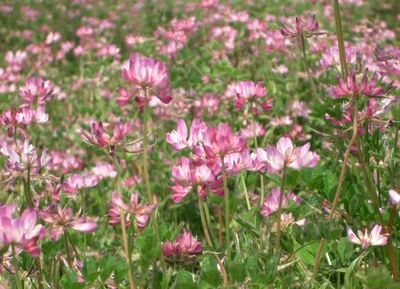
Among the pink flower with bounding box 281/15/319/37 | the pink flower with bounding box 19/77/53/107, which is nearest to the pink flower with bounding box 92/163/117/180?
the pink flower with bounding box 19/77/53/107

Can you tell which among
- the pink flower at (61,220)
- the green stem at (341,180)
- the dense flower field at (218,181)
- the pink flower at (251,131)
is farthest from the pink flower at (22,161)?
the pink flower at (251,131)

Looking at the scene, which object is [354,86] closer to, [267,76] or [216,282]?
[216,282]

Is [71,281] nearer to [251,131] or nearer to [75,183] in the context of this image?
[75,183]

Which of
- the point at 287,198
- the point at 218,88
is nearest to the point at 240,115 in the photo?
the point at 218,88

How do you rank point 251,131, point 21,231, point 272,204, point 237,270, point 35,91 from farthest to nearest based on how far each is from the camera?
1. point 251,131
2. point 35,91
3. point 272,204
4. point 237,270
5. point 21,231

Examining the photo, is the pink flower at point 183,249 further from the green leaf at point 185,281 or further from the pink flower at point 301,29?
the pink flower at point 301,29

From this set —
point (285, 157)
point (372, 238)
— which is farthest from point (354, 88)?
point (372, 238)
